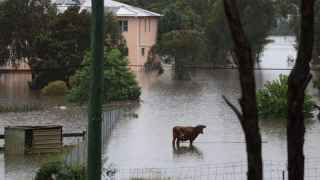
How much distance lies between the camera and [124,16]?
205ft

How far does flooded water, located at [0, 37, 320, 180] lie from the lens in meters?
22.8

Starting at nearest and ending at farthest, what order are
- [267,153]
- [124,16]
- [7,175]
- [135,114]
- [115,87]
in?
Result: 1. [7,175]
2. [267,153]
3. [135,114]
4. [115,87]
5. [124,16]

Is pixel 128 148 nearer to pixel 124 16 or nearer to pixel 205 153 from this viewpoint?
pixel 205 153

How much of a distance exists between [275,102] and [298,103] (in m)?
29.2

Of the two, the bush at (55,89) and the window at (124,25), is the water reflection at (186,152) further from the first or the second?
the window at (124,25)

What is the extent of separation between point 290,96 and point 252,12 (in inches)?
2045

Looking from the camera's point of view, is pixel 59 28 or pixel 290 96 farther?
pixel 59 28

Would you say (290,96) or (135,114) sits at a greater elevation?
(290,96)

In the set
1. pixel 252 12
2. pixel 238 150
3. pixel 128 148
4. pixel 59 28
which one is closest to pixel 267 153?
pixel 238 150

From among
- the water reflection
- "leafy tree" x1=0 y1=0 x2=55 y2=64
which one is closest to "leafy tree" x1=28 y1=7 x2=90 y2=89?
"leafy tree" x1=0 y1=0 x2=55 y2=64

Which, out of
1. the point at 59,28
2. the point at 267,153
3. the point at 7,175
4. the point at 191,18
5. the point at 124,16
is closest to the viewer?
the point at 7,175

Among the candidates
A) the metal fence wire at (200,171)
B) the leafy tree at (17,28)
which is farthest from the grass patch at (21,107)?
the metal fence wire at (200,171)

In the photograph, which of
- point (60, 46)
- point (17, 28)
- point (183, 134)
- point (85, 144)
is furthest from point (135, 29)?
point (85, 144)

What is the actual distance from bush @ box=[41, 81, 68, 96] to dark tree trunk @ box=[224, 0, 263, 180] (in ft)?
138
